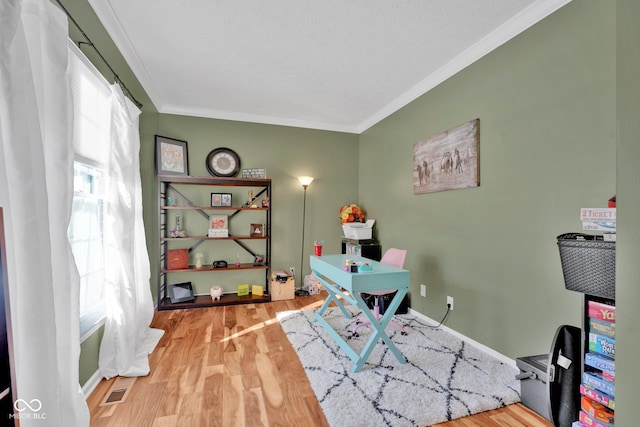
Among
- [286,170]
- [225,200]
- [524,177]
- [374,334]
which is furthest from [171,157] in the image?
[524,177]

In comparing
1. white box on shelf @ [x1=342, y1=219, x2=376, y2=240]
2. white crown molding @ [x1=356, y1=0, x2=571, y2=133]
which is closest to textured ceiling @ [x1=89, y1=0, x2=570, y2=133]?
white crown molding @ [x1=356, y1=0, x2=571, y2=133]

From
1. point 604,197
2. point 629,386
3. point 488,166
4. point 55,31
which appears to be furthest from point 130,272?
point 604,197

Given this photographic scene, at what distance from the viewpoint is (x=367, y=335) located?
9.01 ft

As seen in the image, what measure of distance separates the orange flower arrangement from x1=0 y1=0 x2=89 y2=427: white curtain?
3.33 m

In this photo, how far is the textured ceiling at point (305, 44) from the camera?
205cm

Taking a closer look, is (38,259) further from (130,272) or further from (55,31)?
(130,272)

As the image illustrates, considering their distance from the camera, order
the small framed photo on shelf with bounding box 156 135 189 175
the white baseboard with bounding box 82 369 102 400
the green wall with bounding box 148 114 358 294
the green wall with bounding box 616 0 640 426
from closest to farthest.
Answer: the green wall with bounding box 616 0 640 426
the white baseboard with bounding box 82 369 102 400
the small framed photo on shelf with bounding box 156 135 189 175
the green wall with bounding box 148 114 358 294

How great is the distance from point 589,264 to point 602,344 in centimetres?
34

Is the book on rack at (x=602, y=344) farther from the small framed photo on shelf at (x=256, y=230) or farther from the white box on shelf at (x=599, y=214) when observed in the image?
the small framed photo on shelf at (x=256, y=230)

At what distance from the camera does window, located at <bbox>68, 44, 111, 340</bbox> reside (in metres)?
1.89

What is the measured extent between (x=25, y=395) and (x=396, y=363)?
210 cm

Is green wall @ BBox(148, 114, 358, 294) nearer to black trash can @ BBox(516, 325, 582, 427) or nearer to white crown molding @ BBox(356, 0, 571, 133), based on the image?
white crown molding @ BBox(356, 0, 571, 133)

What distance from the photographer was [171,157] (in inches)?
145

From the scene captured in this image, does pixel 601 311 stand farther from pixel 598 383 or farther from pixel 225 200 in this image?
pixel 225 200
